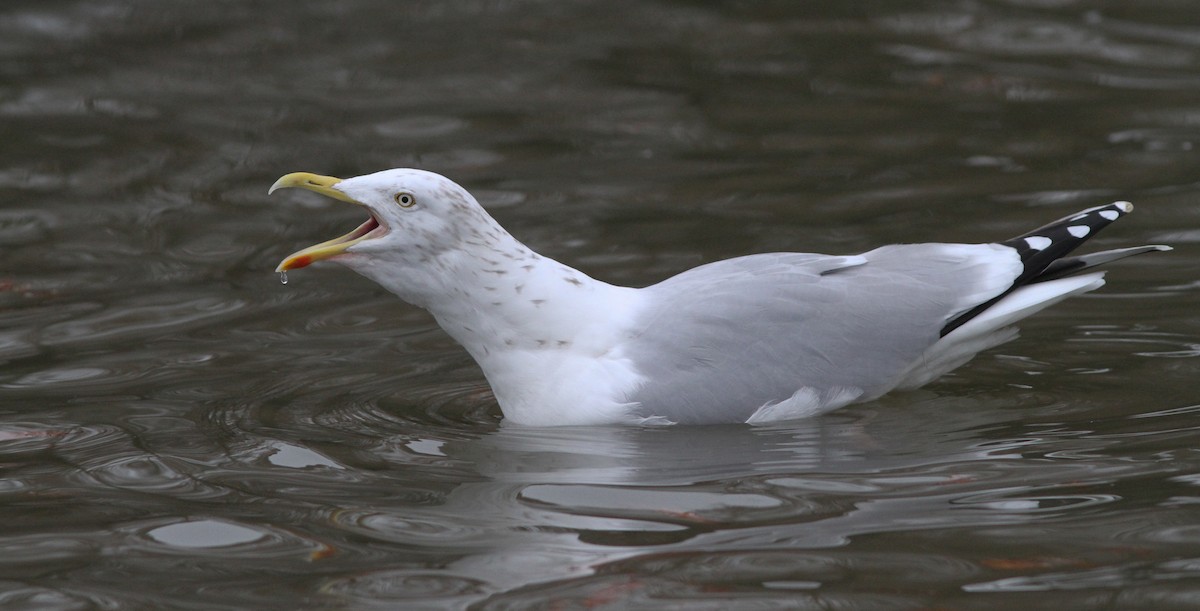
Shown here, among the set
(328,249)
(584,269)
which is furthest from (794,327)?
(584,269)

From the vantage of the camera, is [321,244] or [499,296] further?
[499,296]

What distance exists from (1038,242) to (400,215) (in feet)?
7.82

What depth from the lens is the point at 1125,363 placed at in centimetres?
629

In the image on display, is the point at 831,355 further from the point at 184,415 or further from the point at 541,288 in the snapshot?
the point at 184,415

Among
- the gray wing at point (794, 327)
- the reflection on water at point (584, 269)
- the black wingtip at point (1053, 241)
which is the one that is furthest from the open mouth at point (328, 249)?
the black wingtip at point (1053, 241)

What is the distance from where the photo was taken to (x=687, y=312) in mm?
5863

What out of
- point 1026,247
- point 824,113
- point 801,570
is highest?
point 824,113

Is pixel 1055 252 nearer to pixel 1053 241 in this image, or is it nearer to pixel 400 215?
pixel 1053 241

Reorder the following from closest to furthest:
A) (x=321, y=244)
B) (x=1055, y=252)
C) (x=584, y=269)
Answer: (x=321, y=244) → (x=1055, y=252) → (x=584, y=269)

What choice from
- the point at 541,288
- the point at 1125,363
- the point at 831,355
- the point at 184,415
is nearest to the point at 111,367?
the point at 184,415

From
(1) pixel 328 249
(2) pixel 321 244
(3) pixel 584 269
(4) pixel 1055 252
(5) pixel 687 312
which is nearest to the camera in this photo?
(1) pixel 328 249

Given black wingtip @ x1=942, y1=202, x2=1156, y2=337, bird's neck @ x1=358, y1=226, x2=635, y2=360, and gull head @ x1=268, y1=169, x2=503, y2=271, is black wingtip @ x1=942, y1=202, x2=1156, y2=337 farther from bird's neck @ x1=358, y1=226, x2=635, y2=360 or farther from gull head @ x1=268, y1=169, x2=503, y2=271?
gull head @ x1=268, y1=169, x2=503, y2=271

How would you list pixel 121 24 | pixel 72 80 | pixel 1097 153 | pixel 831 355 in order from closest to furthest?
pixel 831 355, pixel 1097 153, pixel 72 80, pixel 121 24

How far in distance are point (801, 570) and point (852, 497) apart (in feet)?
2.07
